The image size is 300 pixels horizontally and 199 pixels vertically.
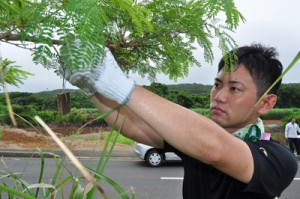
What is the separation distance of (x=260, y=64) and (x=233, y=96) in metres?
0.18

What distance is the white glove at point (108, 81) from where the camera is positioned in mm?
773

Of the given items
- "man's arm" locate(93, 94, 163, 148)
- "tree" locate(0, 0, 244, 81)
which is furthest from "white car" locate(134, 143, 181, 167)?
"tree" locate(0, 0, 244, 81)

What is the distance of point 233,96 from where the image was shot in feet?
3.97

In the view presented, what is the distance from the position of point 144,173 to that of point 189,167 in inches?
327

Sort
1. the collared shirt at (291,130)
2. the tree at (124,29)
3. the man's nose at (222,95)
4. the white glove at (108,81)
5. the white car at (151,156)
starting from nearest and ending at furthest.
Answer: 1. the tree at (124,29)
2. the white glove at (108,81)
3. the man's nose at (222,95)
4. the white car at (151,156)
5. the collared shirt at (291,130)

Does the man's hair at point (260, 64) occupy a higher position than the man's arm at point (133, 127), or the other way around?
the man's hair at point (260, 64)

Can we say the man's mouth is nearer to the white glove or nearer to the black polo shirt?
the black polo shirt

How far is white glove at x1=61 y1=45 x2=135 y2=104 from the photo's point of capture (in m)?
0.77

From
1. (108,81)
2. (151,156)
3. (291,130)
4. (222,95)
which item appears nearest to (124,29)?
(108,81)

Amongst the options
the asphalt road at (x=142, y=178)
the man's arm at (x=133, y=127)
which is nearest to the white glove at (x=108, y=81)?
the man's arm at (x=133, y=127)

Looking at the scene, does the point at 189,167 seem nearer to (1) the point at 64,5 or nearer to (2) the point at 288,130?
(1) the point at 64,5

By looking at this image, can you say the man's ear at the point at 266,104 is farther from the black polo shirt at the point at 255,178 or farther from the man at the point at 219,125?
the black polo shirt at the point at 255,178

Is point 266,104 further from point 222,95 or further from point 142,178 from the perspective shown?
point 142,178

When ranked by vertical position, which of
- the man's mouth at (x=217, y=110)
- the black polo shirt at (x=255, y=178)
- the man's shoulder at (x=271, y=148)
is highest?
the man's mouth at (x=217, y=110)
